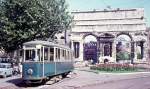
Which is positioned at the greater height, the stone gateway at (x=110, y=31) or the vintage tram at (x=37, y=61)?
the stone gateway at (x=110, y=31)

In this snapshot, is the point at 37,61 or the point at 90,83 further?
the point at 90,83

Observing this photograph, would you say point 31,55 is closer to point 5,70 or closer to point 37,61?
point 37,61

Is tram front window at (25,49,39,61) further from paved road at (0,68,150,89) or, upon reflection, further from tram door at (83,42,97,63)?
tram door at (83,42,97,63)

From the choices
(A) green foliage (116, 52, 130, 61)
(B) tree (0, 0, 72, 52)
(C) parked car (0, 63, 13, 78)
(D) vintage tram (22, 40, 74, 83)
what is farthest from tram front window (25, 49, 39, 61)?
(A) green foliage (116, 52, 130, 61)

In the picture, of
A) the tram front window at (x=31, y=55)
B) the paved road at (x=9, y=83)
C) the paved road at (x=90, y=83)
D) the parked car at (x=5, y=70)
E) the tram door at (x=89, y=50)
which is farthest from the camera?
the tram door at (x=89, y=50)

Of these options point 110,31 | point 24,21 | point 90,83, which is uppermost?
point 110,31

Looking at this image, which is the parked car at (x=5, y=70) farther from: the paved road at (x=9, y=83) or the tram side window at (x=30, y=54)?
the tram side window at (x=30, y=54)

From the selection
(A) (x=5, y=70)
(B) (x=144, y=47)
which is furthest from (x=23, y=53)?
(B) (x=144, y=47)

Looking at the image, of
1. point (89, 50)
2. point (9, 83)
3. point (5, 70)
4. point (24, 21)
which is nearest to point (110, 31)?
point (89, 50)

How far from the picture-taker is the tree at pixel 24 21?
3878 centimetres

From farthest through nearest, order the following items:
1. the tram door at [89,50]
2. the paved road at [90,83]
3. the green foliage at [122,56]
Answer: the tram door at [89,50]
the green foliage at [122,56]
the paved road at [90,83]

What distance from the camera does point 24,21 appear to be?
38844 mm

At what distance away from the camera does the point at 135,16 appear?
74.5m

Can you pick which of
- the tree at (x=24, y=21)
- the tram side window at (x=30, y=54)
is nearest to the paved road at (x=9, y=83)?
the tram side window at (x=30, y=54)
